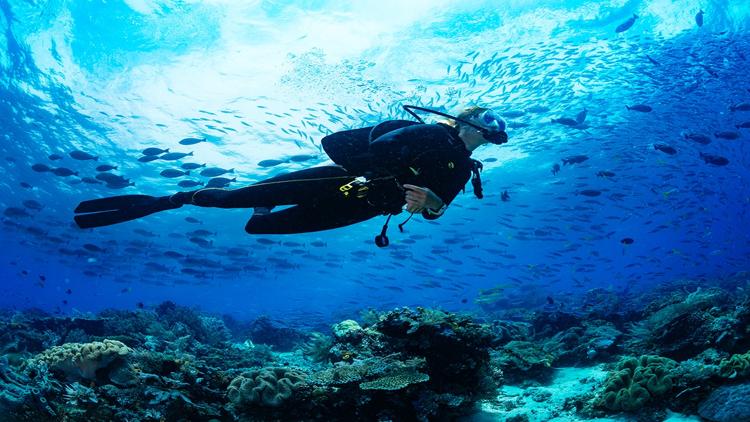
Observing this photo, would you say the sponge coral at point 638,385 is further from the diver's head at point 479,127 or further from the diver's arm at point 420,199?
the diver's head at point 479,127

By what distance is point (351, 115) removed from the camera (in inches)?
738

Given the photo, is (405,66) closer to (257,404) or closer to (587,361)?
(587,361)

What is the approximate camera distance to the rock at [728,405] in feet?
11.2

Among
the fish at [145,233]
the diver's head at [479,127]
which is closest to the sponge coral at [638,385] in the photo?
the diver's head at [479,127]

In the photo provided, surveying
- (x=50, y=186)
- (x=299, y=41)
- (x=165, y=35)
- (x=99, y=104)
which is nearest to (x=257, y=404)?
(x=299, y=41)

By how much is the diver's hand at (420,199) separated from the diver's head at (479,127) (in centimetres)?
92

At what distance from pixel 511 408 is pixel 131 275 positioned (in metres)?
65.5

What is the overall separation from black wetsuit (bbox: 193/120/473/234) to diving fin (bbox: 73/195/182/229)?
1.68 feet

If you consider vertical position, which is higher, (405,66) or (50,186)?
(50,186)

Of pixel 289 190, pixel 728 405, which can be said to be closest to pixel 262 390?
pixel 289 190

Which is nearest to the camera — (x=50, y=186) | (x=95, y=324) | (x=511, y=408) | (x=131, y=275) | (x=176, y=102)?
(x=511, y=408)

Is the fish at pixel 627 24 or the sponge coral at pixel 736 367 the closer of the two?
the sponge coral at pixel 736 367

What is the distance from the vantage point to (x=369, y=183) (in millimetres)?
3861

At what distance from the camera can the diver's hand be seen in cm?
360
